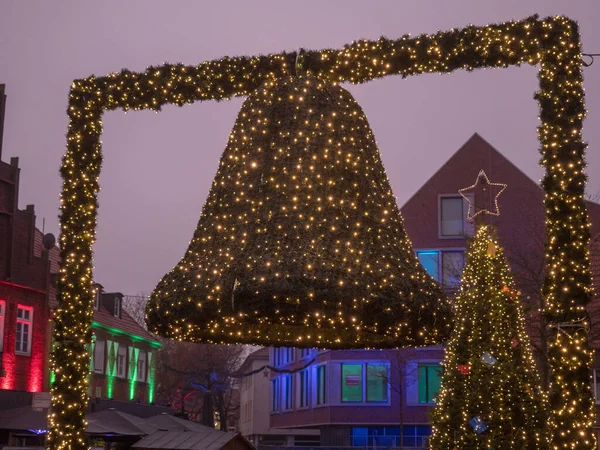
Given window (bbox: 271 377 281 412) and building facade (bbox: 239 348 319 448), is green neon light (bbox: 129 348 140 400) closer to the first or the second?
window (bbox: 271 377 281 412)

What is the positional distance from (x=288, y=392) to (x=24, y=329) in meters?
24.0

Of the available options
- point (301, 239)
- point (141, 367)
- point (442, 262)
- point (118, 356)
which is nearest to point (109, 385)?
point (118, 356)

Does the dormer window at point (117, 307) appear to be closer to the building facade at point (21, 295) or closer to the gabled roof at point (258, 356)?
the building facade at point (21, 295)

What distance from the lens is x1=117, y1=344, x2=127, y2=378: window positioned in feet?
141

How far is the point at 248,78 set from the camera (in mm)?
9133

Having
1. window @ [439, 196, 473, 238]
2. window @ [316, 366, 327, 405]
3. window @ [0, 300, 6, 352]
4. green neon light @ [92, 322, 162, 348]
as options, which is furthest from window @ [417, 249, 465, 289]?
window @ [0, 300, 6, 352]

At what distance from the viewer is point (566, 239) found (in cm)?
765

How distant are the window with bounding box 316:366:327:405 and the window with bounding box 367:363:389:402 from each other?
2.45 metres

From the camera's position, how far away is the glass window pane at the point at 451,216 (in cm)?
4228

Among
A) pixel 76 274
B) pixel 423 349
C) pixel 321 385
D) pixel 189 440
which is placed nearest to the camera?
pixel 76 274

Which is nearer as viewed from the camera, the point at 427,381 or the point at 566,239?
the point at 566,239

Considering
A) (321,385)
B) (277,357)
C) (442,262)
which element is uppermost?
(442,262)

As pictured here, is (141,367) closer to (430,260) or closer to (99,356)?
(99,356)

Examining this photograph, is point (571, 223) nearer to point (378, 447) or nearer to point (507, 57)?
point (507, 57)
